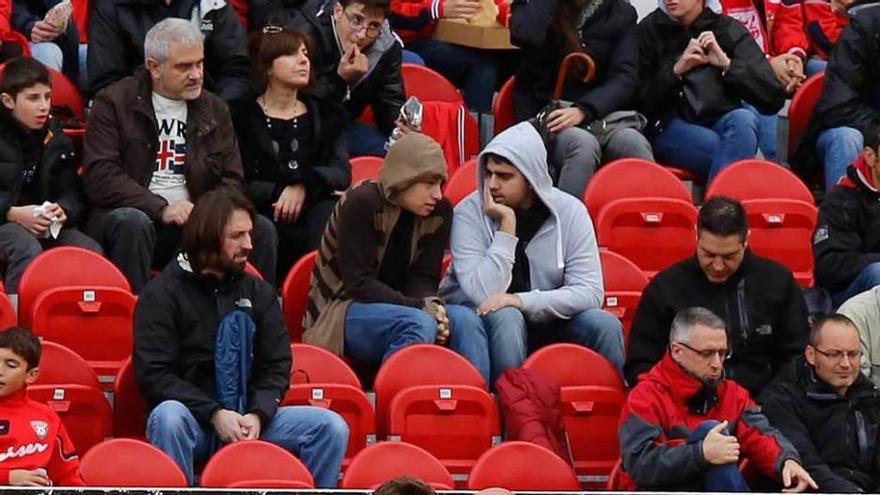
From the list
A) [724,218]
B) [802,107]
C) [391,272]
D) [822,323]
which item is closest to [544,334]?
[391,272]

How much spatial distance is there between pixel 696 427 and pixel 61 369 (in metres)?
2.11

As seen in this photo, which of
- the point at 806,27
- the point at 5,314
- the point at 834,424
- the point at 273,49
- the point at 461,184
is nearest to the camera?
the point at 834,424

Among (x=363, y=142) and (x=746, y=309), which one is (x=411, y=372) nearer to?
(x=746, y=309)

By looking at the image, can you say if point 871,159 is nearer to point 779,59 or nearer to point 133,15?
point 779,59

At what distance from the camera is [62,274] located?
831cm

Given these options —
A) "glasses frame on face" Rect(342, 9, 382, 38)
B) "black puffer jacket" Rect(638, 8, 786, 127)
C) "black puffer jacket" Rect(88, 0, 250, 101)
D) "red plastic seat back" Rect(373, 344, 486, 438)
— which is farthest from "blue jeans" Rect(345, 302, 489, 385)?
"black puffer jacket" Rect(638, 8, 786, 127)

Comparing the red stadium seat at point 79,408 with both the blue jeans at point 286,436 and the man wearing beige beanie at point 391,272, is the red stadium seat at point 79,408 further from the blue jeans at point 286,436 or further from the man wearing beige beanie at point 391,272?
the man wearing beige beanie at point 391,272

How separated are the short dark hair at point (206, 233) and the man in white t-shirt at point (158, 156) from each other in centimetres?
67

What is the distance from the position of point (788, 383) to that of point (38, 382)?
250 cm

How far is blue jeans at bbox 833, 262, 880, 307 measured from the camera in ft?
28.9

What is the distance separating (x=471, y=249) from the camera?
8586mm

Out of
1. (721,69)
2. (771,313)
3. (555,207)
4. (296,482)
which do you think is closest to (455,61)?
(721,69)

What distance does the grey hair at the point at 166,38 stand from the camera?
347 inches

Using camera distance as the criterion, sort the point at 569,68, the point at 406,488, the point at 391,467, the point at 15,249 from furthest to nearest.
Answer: the point at 569,68, the point at 15,249, the point at 391,467, the point at 406,488
